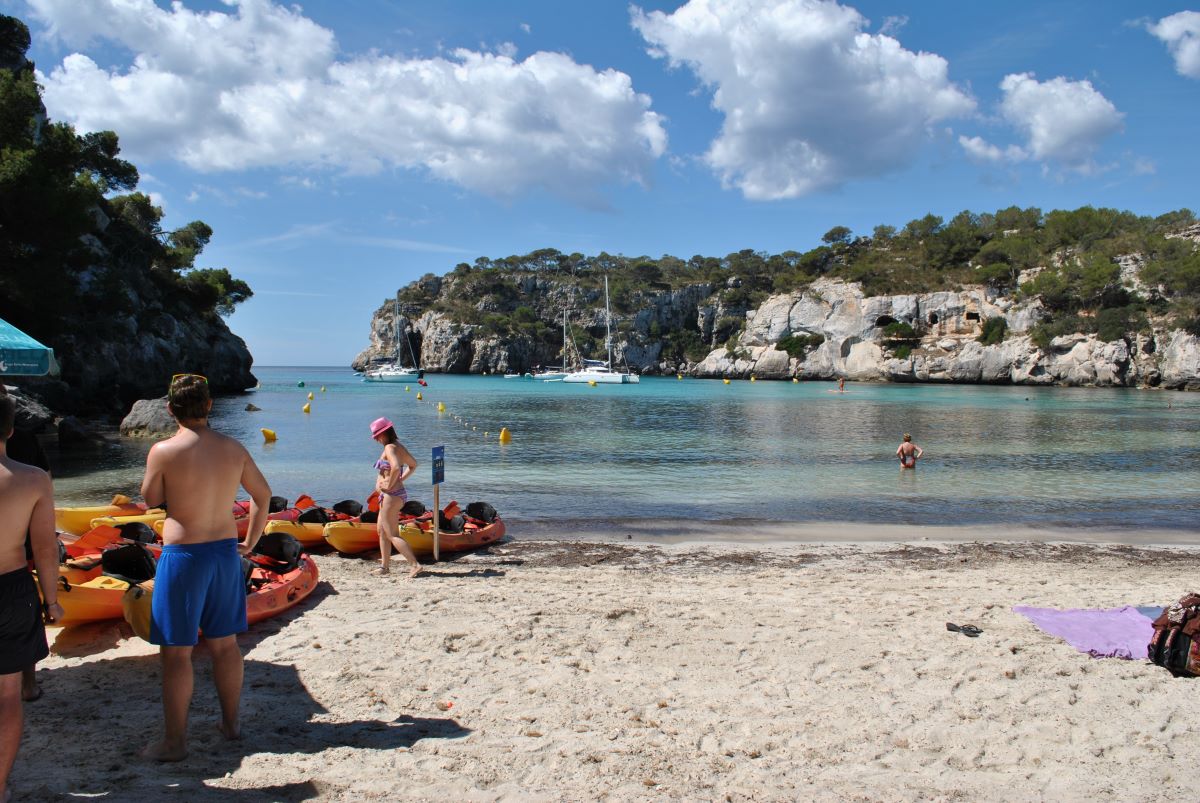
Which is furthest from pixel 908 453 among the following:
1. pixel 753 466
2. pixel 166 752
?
pixel 166 752

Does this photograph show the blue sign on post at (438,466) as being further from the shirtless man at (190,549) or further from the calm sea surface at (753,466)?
the shirtless man at (190,549)

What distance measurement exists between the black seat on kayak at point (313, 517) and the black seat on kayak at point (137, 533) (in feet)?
6.33

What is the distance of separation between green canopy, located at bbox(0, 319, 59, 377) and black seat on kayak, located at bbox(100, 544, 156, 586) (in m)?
2.48

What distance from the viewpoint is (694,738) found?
430cm

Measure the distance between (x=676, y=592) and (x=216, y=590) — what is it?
194 inches

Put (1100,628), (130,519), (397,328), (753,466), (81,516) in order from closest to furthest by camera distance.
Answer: (1100,628) → (130,519) → (81,516) → (753,466) → (397,328)

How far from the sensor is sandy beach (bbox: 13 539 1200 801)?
375cm

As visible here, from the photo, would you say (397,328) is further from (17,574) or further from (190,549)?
(17,574)

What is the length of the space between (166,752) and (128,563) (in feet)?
10.8

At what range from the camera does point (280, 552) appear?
7262mm

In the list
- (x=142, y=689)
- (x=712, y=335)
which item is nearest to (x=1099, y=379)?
(x=712, y=335)

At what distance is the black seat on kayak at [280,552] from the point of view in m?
7.22

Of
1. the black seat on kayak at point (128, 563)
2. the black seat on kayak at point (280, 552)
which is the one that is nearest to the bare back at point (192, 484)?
the black seat on kayak at point (128, 563)

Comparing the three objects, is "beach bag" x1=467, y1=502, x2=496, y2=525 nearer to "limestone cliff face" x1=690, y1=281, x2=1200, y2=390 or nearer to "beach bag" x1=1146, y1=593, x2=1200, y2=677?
"beach bag" x1=1146, y1=593, x2=1200, y2=677
